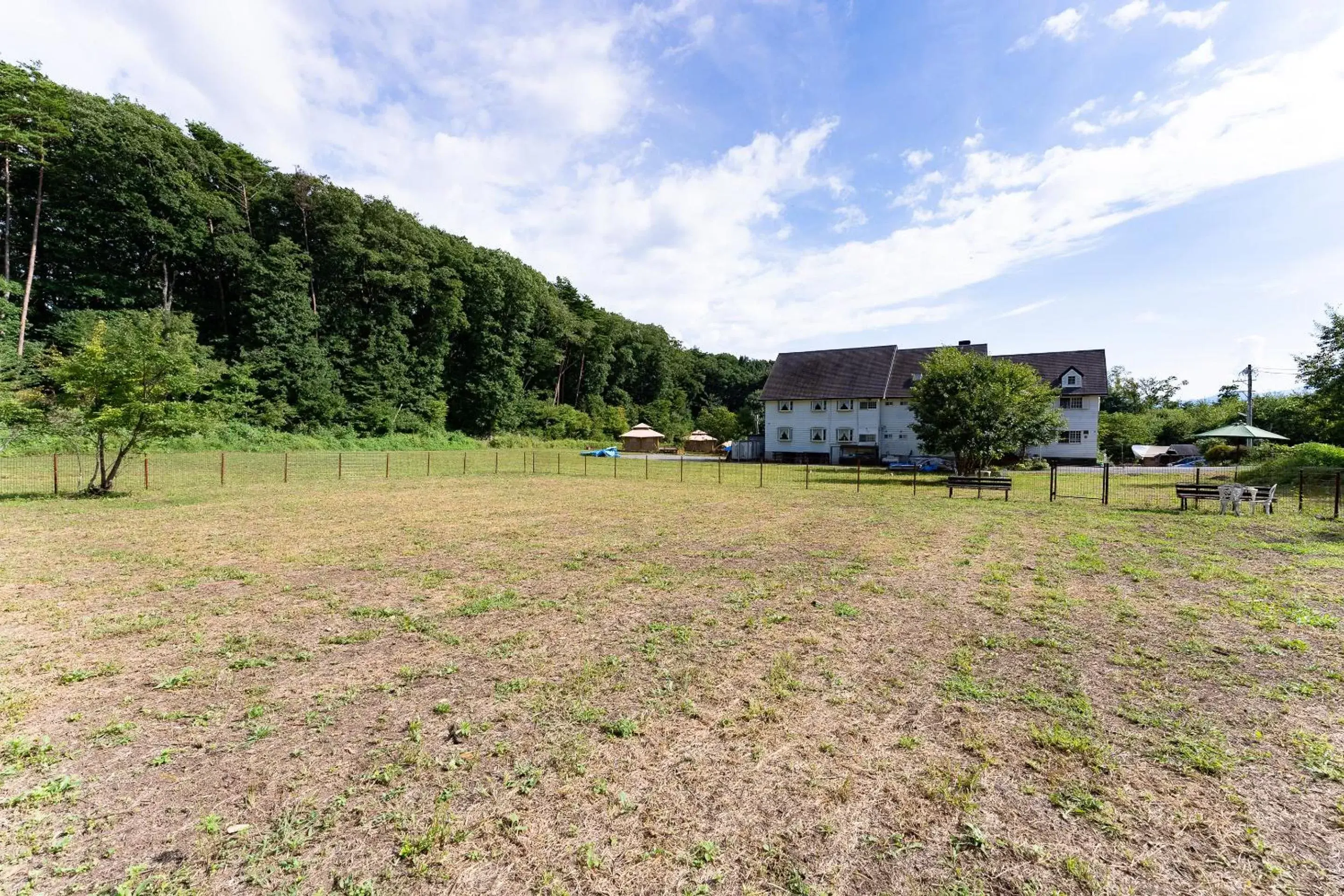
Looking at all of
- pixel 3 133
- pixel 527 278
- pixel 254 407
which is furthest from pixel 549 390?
pixel 3 133

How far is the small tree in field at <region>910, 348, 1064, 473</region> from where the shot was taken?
883 inches

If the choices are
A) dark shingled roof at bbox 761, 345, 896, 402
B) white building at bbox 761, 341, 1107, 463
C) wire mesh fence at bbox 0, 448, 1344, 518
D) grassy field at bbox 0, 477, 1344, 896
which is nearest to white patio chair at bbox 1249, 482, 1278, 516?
wire mesh fence at bbox 0, 448, 1344, 518

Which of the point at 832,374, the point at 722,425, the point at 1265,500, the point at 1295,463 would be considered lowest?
the point at 1265,500

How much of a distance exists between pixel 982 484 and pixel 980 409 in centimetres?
610

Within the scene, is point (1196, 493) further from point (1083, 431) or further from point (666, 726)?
point (1083, 431)

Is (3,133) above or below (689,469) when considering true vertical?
above

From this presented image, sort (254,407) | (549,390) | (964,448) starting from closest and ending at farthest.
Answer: (964,448), (254,407), (549,390)

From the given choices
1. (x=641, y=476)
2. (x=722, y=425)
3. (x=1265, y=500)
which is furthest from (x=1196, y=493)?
(x=722, y=425)

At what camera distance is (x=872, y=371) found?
126ft

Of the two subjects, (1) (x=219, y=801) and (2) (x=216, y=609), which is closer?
(1) (x=219, y=801)

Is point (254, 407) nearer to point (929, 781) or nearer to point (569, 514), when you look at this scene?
point (569, 514)

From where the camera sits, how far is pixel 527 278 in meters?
55.2

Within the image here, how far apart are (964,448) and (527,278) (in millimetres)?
45903

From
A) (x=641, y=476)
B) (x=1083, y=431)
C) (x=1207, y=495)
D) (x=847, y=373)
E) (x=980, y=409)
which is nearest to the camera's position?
(x=1207, y=495)
